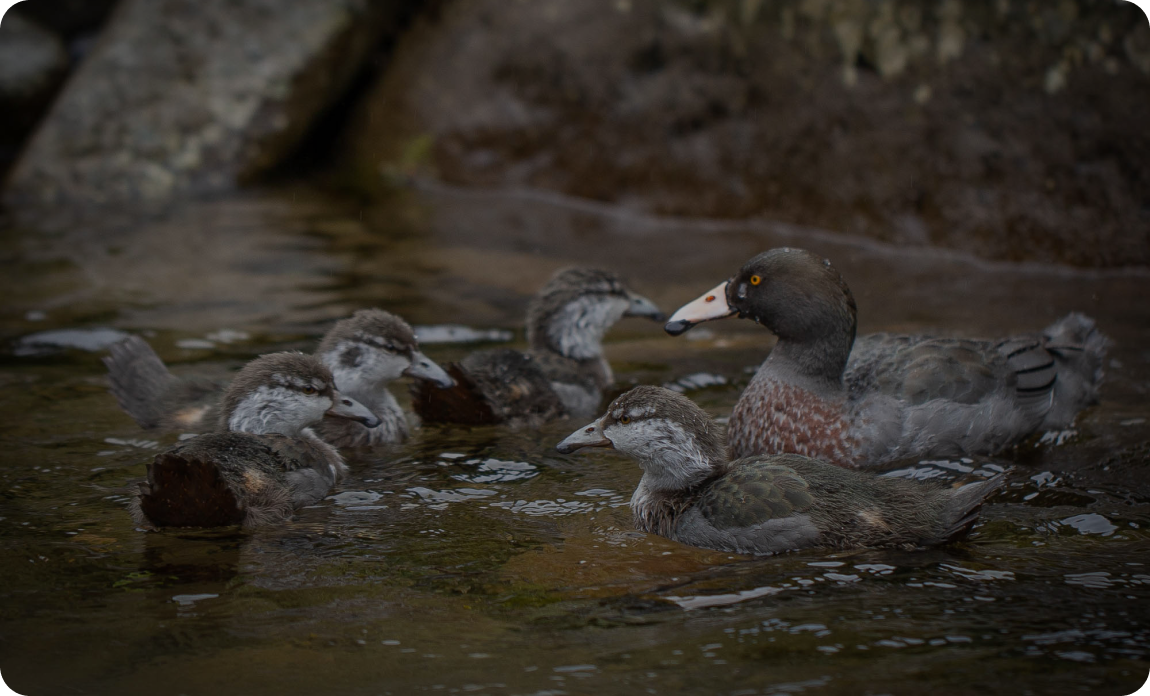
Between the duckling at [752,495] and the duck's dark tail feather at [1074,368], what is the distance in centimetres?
153

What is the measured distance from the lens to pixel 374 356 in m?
6.25

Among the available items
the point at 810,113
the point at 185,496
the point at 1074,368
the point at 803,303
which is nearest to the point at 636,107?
the point at 810,113

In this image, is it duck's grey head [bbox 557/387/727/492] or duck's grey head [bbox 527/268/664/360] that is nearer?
duck's grey head [bbox 557/387/727/492]

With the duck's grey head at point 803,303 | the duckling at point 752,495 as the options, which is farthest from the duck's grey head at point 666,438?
the duck's grey head at point 803,303

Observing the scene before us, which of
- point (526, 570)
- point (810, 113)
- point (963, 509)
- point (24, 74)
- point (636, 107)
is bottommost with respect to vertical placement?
point (526, 570)

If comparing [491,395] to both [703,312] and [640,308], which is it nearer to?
[703,312]

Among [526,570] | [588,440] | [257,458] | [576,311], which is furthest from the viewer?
[576,311]

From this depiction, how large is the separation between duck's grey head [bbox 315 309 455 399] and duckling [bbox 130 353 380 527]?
17.5 inches

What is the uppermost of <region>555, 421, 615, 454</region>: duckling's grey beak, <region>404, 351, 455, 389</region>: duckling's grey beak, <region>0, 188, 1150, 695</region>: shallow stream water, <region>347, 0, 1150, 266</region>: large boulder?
<region>347, 0, 1150, 266</region>: large boulder

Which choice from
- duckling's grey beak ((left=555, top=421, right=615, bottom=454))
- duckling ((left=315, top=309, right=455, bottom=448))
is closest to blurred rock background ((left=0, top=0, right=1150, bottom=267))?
duckling ((left=315, top=309, right=455, bottom=448))

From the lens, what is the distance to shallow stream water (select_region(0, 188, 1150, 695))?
3543 millimetres

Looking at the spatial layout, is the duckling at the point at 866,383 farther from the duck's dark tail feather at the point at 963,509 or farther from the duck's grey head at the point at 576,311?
the duck's grey head at the point at 576,311

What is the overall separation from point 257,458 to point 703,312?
7.83 ft

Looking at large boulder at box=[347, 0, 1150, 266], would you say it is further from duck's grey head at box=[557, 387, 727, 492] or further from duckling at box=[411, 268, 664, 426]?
duck's grey head at box=[557, 387, 727, 492]
